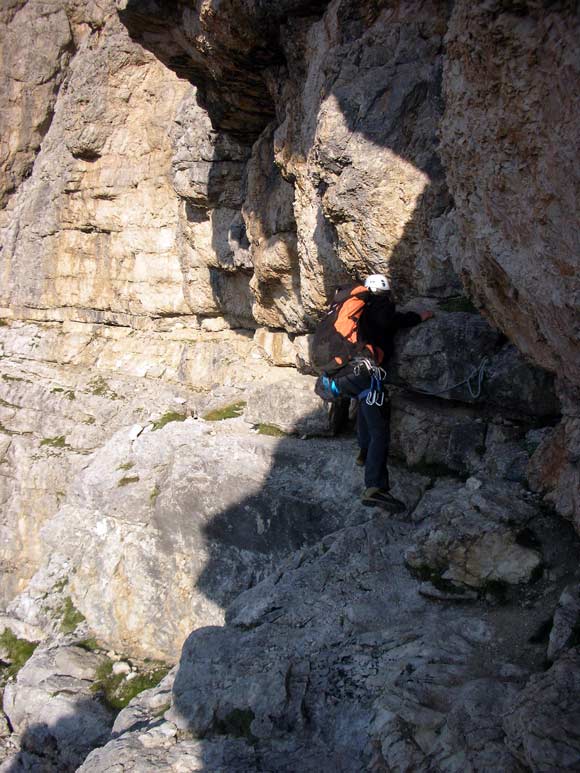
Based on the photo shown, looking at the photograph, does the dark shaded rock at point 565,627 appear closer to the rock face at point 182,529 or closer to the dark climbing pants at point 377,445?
the dark climbing pants at point 377,445

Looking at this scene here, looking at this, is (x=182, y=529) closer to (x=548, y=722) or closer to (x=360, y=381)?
(x=360, y=381)

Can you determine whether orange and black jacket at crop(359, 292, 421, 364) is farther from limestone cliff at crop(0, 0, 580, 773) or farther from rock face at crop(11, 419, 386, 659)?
rock face at crop(11, 419, 386, 659)

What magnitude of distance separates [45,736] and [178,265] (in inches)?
616

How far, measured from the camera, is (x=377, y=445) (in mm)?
8406

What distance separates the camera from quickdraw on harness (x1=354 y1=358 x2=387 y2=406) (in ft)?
27.8

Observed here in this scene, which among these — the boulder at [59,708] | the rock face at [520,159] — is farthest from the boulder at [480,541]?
the boulder at [59,708]

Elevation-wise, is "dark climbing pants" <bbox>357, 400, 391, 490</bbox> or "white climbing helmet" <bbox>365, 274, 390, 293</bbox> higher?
"white climbing helmet" <bbox>365, 274, 390, 293</bbox>

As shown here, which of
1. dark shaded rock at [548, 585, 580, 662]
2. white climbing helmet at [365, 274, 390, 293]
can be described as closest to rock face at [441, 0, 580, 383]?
dark shaded rock at [548, 585, 580, 662]

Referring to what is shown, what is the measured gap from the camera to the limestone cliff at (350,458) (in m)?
5.03

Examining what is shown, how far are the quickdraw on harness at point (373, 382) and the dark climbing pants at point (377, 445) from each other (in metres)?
0.09

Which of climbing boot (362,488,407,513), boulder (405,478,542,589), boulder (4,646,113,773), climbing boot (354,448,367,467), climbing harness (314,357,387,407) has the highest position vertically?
climbing harness (314,357,387,407)

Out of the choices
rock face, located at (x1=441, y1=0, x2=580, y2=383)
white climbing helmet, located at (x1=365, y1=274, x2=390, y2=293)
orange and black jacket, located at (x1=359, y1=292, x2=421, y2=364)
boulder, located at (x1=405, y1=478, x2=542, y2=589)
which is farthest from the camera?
white climbing helmet, located at (x1=365, y1=274, x2=390, y2=293)

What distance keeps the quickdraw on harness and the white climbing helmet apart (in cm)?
110

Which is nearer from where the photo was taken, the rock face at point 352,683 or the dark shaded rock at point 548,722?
the dark shaded rock at point 548,722
